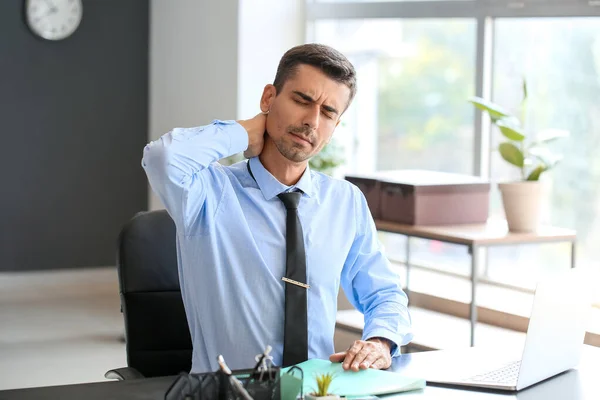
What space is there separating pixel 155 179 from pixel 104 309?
420cm

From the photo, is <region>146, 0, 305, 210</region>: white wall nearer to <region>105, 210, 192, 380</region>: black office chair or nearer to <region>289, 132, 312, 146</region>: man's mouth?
<region>105, 210, 192, 380</region>: black office chair

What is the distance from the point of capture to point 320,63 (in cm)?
205

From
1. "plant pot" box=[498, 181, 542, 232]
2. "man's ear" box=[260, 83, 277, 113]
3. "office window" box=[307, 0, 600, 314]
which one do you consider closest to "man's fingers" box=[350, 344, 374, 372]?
"man's ear" box=[260, 83, 277, 113]

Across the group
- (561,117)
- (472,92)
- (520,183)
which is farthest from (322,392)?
(472,92)

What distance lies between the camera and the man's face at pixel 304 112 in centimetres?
203

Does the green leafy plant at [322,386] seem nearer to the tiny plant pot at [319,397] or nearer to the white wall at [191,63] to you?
the tiny plant pot at [319,397]

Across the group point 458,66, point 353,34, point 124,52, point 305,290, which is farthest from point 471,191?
point 124,52

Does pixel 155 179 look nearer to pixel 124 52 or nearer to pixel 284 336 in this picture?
pixel 284 336

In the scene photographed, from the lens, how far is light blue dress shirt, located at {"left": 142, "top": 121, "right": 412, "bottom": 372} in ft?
6.46

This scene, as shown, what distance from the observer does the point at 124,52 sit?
22.1 feet

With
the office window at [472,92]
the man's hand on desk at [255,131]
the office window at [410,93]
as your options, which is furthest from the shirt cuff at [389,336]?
the office window at [410,93]

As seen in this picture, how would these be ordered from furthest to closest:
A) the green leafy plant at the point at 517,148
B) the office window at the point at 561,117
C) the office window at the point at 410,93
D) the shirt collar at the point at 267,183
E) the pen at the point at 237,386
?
the office window at the point at 410,93 < the office window at the point at 561,117 < the green leafy plant at the point at 517,148 < the shirt collar at the point at 267,183 < the pen at the point at 237,386

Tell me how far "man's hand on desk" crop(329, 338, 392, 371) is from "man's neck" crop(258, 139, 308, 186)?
0.43 m

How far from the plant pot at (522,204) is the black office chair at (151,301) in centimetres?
162
